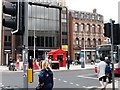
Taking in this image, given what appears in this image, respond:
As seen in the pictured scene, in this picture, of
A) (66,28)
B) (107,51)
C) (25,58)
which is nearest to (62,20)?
(66,28)

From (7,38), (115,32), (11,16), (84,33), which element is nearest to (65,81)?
(115,32)

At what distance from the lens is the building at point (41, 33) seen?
6694 cm

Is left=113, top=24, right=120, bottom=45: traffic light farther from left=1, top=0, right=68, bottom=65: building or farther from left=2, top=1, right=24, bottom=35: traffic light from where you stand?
left=1, top=0, right=68, bottom=65: building

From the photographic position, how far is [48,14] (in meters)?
73.2

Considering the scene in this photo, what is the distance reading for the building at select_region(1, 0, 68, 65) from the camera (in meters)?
66.9

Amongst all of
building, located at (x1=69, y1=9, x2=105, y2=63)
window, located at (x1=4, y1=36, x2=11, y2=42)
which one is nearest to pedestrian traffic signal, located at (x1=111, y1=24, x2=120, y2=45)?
window, located at (x1=4, y1=36, x2=11, y2=42)

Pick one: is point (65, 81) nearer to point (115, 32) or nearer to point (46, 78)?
point (115, 32)

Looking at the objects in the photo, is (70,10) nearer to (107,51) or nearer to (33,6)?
(33,6)

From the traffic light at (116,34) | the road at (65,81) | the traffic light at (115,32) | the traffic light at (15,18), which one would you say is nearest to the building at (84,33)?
the road at (65,81)

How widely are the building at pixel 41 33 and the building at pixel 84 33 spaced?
2.09 m

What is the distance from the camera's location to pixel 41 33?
71688 millimetres

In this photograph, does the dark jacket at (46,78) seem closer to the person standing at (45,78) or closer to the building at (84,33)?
the person standing at (45,78)

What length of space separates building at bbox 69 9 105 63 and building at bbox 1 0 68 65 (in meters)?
2.09

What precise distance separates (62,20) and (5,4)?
66.6 metres
